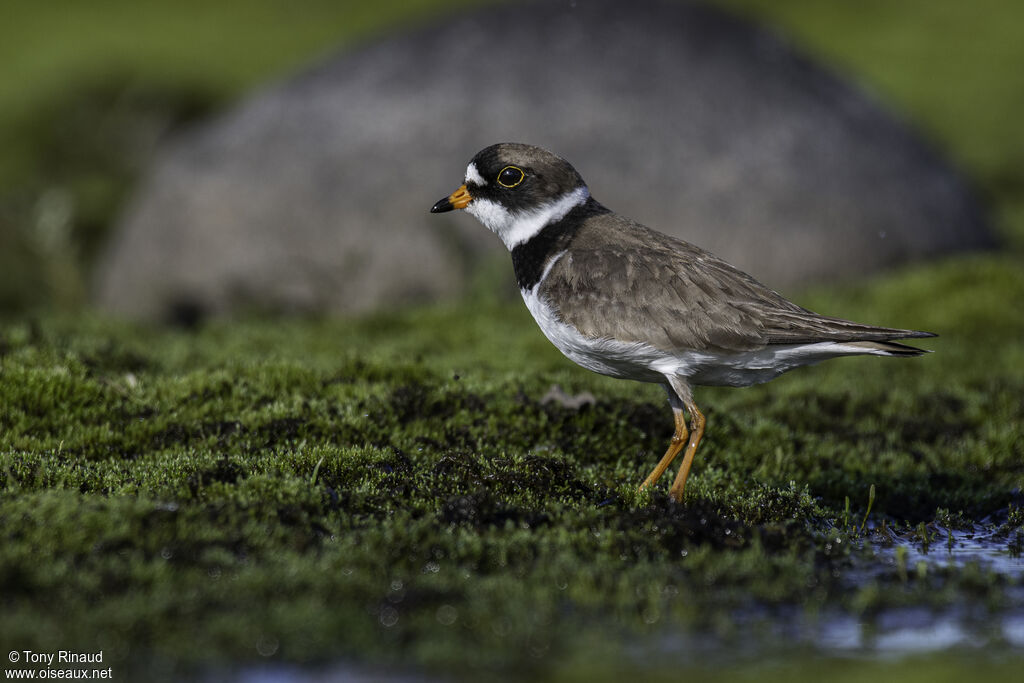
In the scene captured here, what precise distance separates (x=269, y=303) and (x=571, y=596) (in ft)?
37.1

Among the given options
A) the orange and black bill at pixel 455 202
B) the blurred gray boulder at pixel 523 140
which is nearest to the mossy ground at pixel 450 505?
the orange and black bill at pixel 455 202

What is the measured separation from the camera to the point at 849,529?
7.62 meters

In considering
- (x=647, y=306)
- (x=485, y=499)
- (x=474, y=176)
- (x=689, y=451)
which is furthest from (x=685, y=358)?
(x=474, y=176)

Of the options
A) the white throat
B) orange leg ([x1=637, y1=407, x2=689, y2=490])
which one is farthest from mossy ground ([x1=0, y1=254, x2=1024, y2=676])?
the white throat

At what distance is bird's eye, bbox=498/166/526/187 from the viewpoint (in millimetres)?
8594

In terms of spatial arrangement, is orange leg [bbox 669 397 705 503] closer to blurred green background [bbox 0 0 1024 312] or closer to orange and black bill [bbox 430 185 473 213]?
orange and black bill [bbox 430 185 473 213]

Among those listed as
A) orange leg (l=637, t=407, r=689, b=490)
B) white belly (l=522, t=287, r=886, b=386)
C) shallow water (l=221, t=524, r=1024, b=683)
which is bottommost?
shallow water (l=221, t=524, r=1024, b=683)

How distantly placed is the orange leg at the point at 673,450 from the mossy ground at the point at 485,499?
207 millimetres

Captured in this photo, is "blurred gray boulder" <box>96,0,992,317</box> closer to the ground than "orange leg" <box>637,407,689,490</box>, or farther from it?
Answer: farther from it

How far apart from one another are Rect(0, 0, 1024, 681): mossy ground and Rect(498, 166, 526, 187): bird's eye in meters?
1.95

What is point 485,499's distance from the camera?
7188 mm

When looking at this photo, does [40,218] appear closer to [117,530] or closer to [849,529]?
[117,530]

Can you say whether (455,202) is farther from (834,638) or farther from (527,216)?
(834,638)

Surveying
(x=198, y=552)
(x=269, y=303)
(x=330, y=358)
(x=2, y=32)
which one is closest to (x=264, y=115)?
(x=269, y=303)
